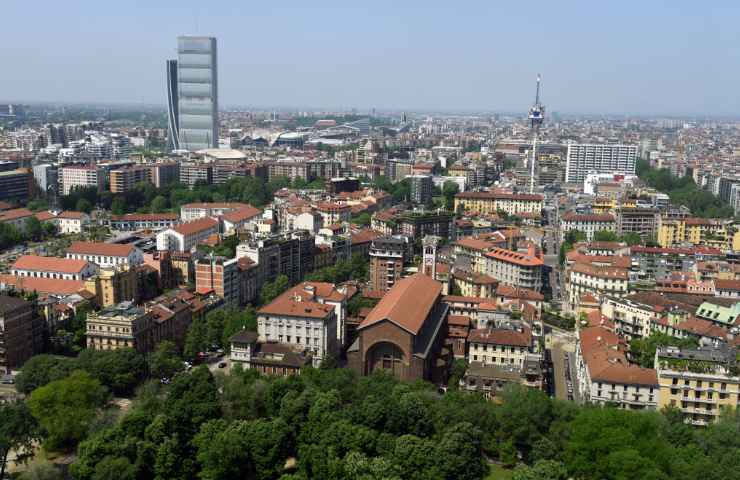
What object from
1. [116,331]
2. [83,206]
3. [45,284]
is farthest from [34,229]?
[116,331]

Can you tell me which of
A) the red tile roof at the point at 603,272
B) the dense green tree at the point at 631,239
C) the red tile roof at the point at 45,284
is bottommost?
the red tile roof at the point at 45,284

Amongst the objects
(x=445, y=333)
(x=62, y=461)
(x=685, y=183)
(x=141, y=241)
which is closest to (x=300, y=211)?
(x=141, y=241)

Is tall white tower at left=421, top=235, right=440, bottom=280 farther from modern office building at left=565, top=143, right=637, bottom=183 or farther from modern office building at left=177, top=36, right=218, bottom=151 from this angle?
modern office building at left=177, top=36, right=218, bottom=151

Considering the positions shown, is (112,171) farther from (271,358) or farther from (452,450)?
(452,450)

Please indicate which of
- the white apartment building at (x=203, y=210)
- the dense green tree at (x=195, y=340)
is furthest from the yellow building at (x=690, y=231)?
the dense green tree at (x=195, y=340)

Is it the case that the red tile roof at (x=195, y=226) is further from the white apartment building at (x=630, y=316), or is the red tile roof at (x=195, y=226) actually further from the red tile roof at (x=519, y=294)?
the white apartment building at (x=630, y=316)
